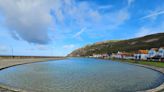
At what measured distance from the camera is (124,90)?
23.2 metres

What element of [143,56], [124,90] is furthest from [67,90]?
[143,56]

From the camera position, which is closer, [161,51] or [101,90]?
[101,90]

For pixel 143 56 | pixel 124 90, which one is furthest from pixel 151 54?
pixel 124 90

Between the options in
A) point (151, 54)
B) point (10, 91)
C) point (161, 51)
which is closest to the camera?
point (10, 91)

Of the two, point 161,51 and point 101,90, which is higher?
point 161,51

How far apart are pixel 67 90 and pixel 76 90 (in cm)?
95

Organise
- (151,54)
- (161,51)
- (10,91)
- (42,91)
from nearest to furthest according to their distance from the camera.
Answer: (10,91) → (42,91) → (161,51) → (151,54)

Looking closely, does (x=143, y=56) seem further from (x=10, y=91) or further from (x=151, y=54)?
(x=10, y=91)

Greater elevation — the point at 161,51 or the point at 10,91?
the point at 161,51

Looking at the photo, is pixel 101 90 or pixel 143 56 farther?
pixel 143 56

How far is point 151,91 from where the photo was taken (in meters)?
A: 20.6

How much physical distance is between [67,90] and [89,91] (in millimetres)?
2342

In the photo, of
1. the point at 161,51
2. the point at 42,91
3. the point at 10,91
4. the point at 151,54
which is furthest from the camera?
the point at 151,54

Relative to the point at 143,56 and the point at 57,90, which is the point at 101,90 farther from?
the point at 143,56
